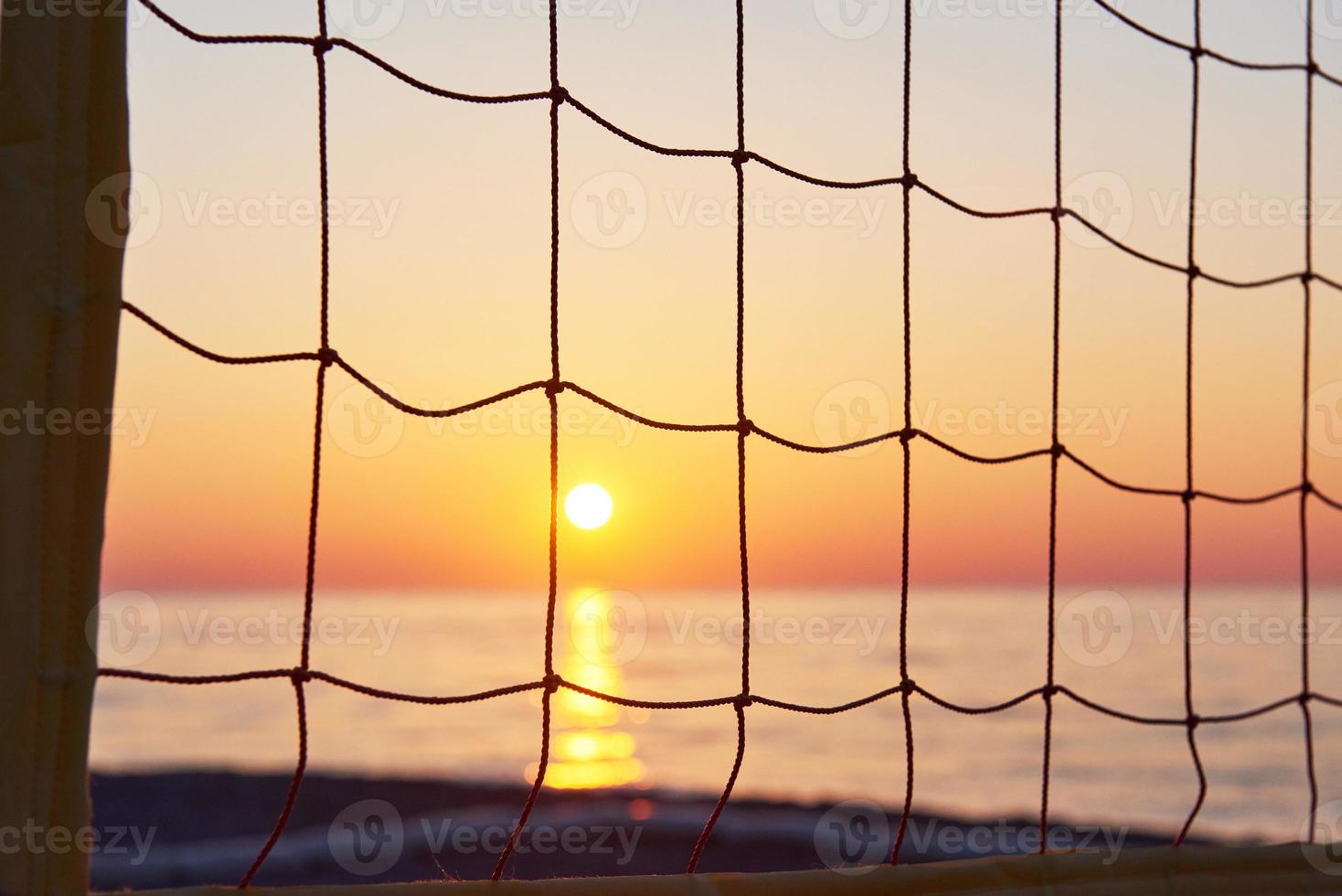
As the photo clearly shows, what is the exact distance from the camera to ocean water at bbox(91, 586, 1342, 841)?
10.9 meters

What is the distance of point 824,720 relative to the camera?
1355 centimetres

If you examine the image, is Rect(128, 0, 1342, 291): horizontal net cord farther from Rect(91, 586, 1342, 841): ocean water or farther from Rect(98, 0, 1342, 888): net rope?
Rect(91, 586, 1342, 841): ocean water

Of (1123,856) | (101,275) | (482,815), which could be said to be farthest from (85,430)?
(482,815)

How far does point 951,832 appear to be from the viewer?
7.38 metres

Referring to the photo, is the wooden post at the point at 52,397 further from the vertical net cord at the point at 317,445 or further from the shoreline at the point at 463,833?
the shoreline at the point at 463,833

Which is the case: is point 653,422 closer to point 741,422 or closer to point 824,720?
point 741,422

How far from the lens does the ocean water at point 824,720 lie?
10.9 m

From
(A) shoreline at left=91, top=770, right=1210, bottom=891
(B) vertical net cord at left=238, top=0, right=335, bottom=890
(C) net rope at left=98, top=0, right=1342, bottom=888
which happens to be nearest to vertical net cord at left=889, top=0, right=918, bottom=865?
(C) net rope at left=98, top=0, right=1342, bottom=888

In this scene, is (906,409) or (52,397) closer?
(52,397)

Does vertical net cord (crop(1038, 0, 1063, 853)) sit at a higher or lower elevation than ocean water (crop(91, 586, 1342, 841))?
higher

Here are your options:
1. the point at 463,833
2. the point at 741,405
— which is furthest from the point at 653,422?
the point at 463,833

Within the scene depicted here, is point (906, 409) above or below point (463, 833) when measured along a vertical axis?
above

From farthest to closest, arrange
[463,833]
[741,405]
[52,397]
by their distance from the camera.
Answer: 1. [463,833]
2. [741,405]
3. [52,397]

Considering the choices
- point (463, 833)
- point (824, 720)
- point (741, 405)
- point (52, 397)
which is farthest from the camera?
point (824, 720)
